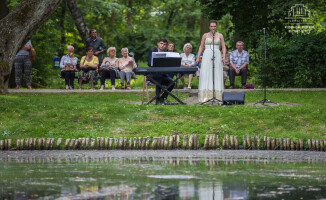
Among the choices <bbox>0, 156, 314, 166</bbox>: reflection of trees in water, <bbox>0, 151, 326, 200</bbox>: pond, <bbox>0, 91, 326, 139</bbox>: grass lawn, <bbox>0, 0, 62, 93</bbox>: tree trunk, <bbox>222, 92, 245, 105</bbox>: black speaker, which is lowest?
<bbox>0, 156, 314, 166</bbox>: reflection of trees in water

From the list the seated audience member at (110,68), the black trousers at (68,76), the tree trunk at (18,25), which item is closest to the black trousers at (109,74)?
the seated audience member at (110,68)

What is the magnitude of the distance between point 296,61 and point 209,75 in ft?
24.0

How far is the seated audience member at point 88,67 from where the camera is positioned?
84.7ft

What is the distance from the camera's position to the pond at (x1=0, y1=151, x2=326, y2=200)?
873 centimetres

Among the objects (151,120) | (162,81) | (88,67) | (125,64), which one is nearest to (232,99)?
(162,81)

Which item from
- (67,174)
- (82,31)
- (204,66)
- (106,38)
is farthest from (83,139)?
(106,38)

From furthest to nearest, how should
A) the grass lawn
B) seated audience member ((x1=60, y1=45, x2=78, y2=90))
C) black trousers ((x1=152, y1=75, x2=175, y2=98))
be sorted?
1. seated audience member ((x1=60, y1=45, x2=78, y2=90))
2. black trousers ((x1=152, y1=75, x2=175, y2=98))
3. the grass lawn

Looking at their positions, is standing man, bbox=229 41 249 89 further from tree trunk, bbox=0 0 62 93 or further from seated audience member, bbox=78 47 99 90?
tree trunk, bbox=0 0 62 93

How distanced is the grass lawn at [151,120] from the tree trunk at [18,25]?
319cm

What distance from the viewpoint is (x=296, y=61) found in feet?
89.8

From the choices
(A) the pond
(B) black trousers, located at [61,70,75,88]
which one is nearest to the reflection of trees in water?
(A) the pond

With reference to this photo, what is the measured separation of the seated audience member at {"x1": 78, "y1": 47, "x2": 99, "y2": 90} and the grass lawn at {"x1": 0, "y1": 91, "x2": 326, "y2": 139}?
6.80 meters

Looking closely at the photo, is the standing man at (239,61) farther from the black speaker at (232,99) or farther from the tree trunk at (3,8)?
the tree trunk at (3,8)

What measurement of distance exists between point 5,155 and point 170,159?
119 inches
